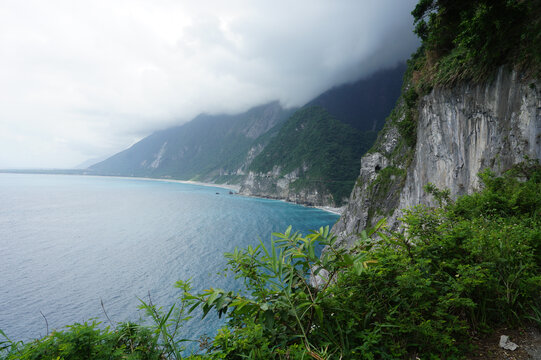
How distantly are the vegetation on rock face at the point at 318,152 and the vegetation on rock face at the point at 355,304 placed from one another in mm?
93509

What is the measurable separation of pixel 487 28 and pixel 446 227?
449 inches

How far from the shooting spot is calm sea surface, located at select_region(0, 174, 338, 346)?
24.0 metres

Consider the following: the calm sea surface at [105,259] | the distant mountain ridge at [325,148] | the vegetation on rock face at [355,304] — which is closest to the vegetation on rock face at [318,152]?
the distant mountain ridge at [325,148]

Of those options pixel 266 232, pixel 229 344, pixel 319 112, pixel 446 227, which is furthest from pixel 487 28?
pixel 319 112

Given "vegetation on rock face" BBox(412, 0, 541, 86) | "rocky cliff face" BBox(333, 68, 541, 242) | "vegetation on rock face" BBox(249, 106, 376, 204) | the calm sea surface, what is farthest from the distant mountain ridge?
→ "vegetation on rock face" BBox(412, 0, 541, 86)

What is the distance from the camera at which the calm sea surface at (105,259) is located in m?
24.0

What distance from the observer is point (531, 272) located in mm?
2670

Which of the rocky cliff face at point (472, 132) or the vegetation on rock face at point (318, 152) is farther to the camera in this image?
the vegetation on rock face at point (318, 152)

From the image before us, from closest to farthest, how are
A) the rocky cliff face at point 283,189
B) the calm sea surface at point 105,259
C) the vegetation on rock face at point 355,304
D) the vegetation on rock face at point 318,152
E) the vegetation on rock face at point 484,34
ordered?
the vegetation on rock face at point 355,304, the vegetation on rock face at point 484,34, the calm sea surface at point 105,259, the rocky cliff face at point 283,189, the vegetation on rock face at point 318,152

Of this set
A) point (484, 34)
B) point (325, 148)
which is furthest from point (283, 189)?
point (484, 34)

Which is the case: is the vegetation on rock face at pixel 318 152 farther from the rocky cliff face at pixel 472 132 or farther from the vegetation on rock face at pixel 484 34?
the vegetation on rock face at pixel 484 34

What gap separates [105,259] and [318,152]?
109 metres

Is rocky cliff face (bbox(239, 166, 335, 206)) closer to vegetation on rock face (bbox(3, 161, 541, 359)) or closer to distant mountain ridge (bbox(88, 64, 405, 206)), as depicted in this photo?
distant mountain ridge (bbox(88, 64, 405, 206))

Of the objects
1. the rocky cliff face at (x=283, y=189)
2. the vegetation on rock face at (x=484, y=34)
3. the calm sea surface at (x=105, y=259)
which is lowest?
the calm sea surface at (x=105, y=259)
